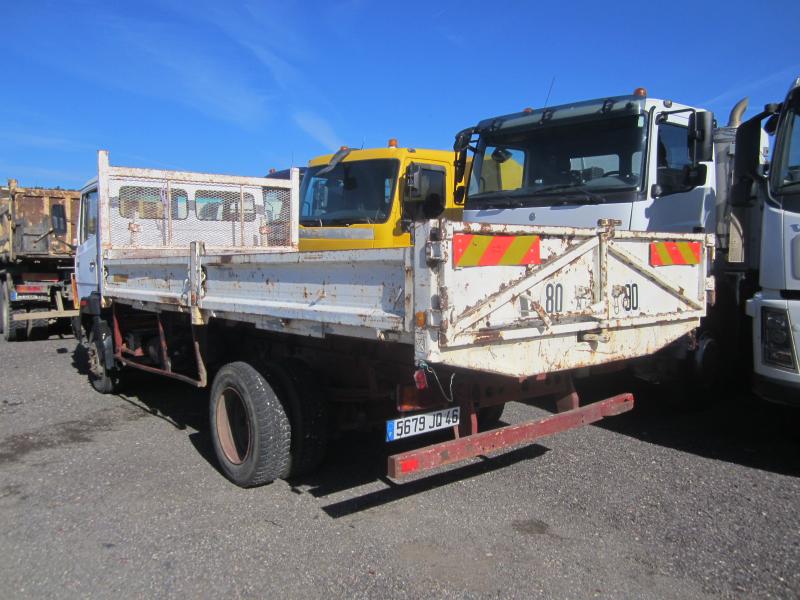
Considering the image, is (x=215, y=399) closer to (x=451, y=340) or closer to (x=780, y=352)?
(x=451, y=340)

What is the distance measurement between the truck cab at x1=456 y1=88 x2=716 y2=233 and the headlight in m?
1.26

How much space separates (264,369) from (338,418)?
621 mm

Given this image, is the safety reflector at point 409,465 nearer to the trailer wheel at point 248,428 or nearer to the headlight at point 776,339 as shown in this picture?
the trailer wheel at point 248,428

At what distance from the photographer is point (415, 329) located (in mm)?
2984

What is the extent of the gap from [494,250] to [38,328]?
13.3 metres

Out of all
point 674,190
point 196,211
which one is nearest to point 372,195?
point 196,211

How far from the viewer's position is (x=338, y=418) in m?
4.46

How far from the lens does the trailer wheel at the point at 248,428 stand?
4246 millimetres

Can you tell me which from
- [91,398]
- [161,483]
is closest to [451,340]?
[161,483]

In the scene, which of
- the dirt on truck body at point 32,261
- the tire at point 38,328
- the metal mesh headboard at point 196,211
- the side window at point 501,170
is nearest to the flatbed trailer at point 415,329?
the metal mesh headboard at point 196,211

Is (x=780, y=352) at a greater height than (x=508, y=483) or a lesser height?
greater

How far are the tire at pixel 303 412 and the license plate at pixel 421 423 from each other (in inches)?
30.4

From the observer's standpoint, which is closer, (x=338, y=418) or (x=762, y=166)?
(x=338, y=418)

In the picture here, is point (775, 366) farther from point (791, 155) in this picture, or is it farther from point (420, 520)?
point (420, 520)
